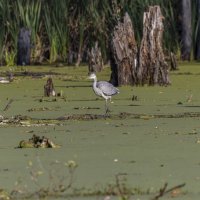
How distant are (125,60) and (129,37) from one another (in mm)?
531

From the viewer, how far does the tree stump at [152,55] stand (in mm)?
15898

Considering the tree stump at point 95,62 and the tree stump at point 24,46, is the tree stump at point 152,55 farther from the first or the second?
the tree stump at point 24,46

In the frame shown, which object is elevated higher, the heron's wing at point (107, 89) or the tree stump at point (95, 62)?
the heron's wing at point (107, 89)

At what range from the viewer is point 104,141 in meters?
8.91

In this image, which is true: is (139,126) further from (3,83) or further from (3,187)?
(3,83)

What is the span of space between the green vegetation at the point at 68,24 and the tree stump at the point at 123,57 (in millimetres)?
5710

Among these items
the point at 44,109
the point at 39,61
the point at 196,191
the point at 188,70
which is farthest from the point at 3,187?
the point at 39,61

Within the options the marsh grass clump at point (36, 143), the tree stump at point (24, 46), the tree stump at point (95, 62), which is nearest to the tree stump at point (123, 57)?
the tree stump at point (95, 62)

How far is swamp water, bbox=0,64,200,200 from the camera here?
6.68 m

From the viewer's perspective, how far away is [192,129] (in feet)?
32.1

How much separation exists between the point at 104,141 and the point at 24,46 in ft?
44.7

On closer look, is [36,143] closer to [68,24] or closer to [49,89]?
[49,89]

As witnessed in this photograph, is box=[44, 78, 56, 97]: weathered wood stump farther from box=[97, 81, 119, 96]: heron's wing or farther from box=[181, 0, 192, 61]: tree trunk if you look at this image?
box=[181, 0, 192, 61]: tree trunk

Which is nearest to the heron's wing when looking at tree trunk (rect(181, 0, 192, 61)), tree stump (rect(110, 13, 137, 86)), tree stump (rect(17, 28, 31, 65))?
tree stump (rect(110, 13, 137, 86))
